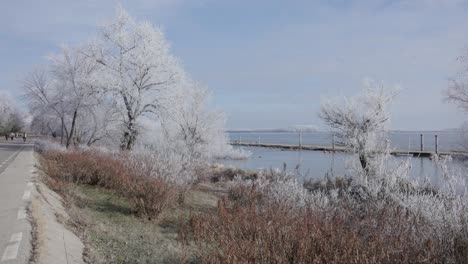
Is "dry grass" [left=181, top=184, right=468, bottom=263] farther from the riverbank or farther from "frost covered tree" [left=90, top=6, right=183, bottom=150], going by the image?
"frost covered tree" [left=90, top=6, right=183, bottom=150]

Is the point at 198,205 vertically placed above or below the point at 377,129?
below

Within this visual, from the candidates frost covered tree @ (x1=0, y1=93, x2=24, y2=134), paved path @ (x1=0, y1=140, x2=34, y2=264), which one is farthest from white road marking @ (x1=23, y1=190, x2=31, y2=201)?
frost covered tree @ (x1=0, y1=93, x2=24, y2=134)

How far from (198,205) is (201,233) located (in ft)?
16.2

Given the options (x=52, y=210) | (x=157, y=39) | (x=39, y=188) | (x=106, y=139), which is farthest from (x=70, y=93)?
(x=52, y=210)

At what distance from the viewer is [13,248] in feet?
19.2

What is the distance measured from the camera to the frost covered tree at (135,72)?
104ft

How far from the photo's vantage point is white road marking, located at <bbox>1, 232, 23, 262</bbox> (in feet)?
18.1

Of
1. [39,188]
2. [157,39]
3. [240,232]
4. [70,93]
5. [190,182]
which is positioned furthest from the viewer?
[70,93]

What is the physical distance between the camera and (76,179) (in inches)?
558

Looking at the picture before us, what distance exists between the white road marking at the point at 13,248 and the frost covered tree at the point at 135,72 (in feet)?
83.1

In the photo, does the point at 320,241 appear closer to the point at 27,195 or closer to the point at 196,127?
the point at 27,195

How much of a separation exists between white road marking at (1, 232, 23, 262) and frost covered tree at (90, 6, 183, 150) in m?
25.3

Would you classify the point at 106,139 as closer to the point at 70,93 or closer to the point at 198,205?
the point at 70,93

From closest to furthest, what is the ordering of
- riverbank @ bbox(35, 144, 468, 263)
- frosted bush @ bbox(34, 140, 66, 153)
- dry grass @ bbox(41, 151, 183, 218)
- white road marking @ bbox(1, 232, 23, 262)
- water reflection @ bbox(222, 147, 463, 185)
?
riverbank @ bbox(35, 144, 468, 263)
white road marking @ bbox(1, 232, 23, 262)
dry grass @ bbox(41, 151, 183, 218)
water reflection @ bbox(222, 147, 463, 185)
frosted bush @ bbox(34, 140, 66, 153)
